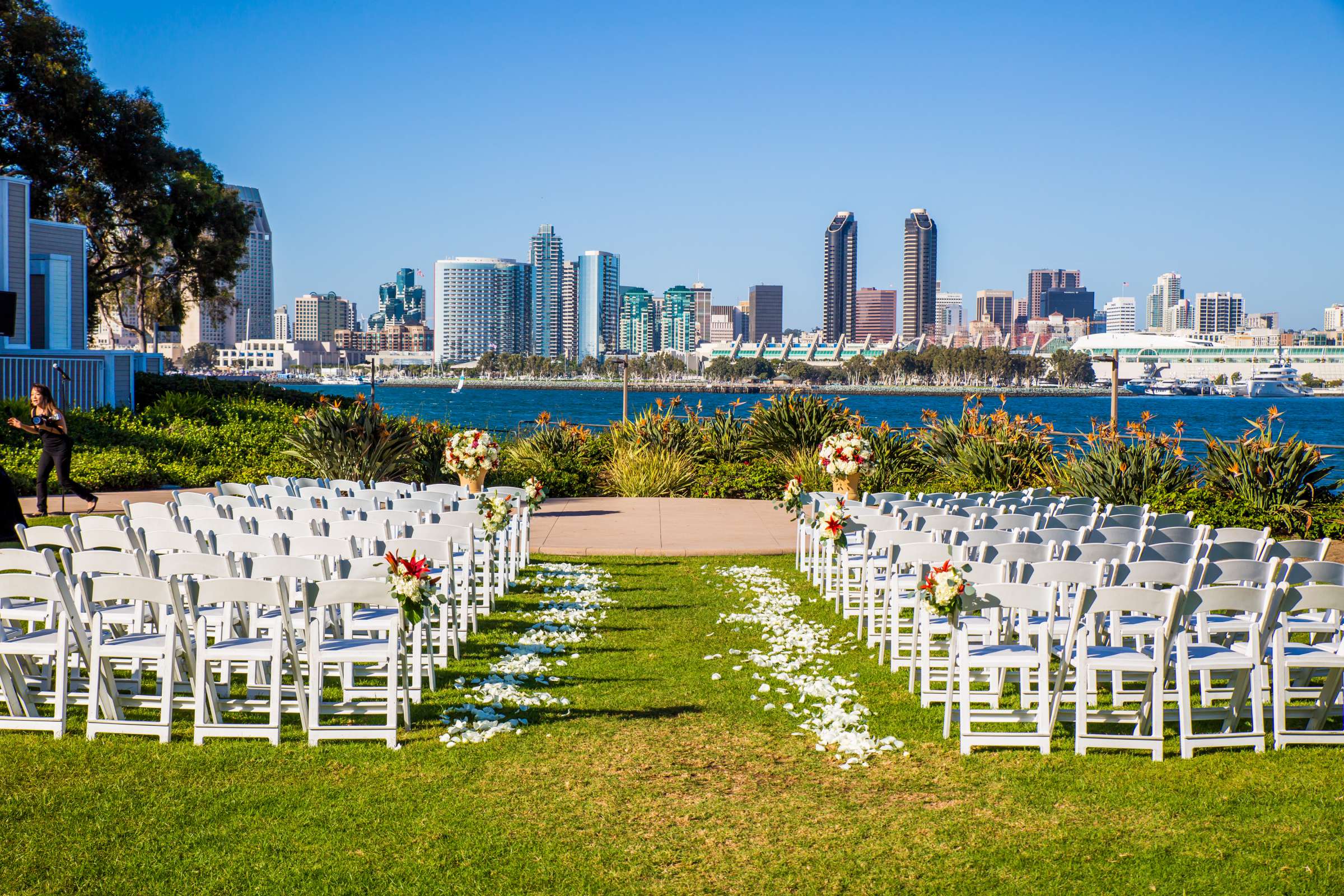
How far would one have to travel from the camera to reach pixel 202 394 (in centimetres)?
2645

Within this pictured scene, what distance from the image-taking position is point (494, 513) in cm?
981

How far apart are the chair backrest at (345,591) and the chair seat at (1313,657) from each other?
4.83 meters

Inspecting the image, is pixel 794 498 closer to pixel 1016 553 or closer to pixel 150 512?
pixel 1016 553

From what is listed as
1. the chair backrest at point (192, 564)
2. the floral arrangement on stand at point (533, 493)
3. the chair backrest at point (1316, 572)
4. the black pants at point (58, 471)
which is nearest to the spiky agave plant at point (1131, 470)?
the floral arrangement on stand at point (533, 493)

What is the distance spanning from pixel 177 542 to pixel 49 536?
3.13ft

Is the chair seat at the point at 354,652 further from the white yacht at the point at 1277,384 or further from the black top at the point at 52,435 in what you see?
the white yacht at the point at 1277,384

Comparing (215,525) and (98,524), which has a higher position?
(98,524)

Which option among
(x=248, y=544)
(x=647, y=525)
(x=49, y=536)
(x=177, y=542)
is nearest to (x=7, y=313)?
(x=647, y=525)

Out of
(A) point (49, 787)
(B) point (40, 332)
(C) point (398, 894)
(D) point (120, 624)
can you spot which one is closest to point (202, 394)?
(B) point (40, 332)

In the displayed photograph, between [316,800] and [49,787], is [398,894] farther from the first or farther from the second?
[49,787]

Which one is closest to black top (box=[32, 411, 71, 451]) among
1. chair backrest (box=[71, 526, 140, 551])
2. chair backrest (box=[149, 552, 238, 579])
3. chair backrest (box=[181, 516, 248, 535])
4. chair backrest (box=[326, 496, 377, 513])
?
chair backrest (box=[326, 496, 377, 513])

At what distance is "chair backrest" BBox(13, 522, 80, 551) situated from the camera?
772cm

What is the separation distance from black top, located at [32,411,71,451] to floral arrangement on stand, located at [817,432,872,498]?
986 centimetres

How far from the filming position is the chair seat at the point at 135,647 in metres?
5.93
